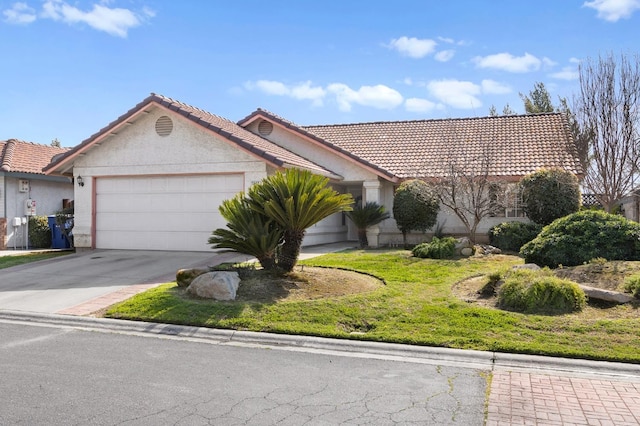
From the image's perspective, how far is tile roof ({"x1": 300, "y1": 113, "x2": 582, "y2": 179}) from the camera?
18609 mm

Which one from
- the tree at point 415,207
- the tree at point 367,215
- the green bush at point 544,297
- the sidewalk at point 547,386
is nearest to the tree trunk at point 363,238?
the tree at point 367,215

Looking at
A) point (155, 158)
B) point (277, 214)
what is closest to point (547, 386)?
point (277, 214)

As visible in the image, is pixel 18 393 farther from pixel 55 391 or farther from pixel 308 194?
pixel 308 194

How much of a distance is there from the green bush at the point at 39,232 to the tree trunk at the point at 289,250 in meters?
14.3

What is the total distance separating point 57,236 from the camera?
Result: 20.3m

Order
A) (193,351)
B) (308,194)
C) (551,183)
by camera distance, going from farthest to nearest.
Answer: (551,183), (308,194), (193,351)

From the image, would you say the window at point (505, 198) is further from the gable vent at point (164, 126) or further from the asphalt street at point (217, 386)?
the asphalt street at point (217, 386)

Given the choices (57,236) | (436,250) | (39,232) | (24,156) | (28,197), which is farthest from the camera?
(24,156)

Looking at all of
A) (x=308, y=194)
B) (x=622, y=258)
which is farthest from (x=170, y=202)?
(x=622, y=258)

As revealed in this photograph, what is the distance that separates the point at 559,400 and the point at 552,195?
12467 mm

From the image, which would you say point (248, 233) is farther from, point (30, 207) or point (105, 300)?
point (30, 207)

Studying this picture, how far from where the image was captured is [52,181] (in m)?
23.0

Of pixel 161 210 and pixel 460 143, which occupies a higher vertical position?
pixel 460 143

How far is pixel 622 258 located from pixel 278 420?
29.3 feet
